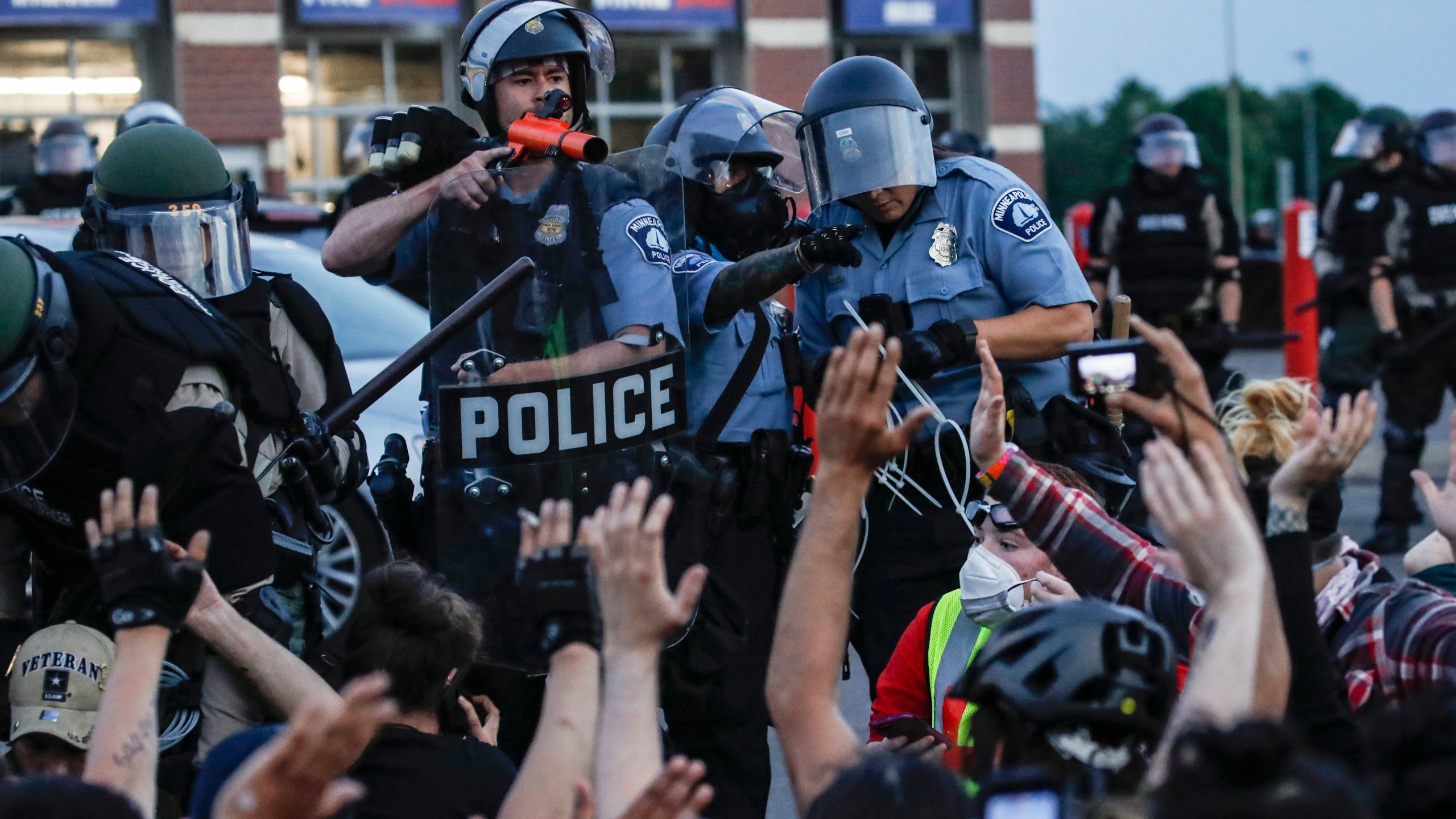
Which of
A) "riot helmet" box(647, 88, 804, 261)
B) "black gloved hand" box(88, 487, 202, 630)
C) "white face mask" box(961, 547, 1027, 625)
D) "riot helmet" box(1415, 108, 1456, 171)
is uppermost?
"riot helmet" box(1415, 108, 1456, 171)

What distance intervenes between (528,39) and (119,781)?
2023 millimetres

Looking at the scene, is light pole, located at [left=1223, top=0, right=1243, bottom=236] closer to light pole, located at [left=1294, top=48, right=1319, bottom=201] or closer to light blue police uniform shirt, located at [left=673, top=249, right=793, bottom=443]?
light pole, located at [left=1294, top=48, right=1319, bottom=201]

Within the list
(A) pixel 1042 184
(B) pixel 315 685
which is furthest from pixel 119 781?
(A) pixel 1042 184

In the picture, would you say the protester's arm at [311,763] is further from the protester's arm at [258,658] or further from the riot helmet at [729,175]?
the riot helmet at [729,175]

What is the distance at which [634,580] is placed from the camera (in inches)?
86.9

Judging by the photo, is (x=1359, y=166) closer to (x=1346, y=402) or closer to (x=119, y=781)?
(x=1346, y=402)

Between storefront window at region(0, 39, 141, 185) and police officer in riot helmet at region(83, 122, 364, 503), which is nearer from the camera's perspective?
police officer in riot helmet at region(83, 122, 364, 503)

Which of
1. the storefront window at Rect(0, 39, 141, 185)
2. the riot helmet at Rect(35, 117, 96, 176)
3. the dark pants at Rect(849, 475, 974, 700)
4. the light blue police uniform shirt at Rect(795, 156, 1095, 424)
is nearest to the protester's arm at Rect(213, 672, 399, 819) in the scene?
the dark pants at Rect(849, 475, 974, 700)

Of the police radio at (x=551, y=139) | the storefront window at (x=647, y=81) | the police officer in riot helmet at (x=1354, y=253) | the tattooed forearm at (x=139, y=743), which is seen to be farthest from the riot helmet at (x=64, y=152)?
the storefront window at (x=647, y=81)

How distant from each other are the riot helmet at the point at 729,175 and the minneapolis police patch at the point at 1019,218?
52 centimetres

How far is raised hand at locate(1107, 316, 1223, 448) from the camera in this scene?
94.3 inches

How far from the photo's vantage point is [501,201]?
11.7 ft

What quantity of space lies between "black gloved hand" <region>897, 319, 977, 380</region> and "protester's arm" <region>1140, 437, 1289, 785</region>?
1583 millimetres

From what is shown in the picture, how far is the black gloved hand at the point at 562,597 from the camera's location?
2535 millimetres
